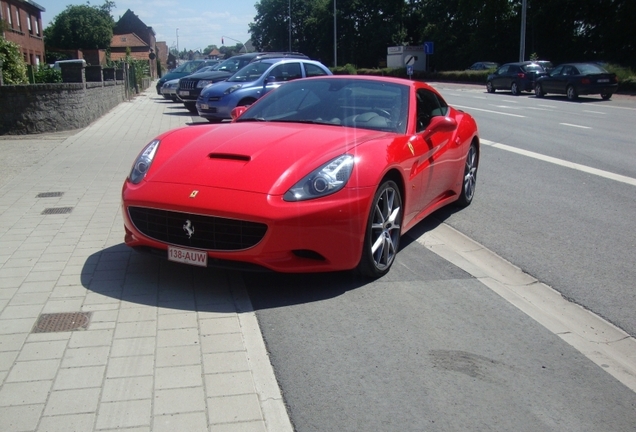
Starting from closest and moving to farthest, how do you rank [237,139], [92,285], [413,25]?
[92,285]
[237,139]
[413,25]

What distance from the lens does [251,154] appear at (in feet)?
16.3

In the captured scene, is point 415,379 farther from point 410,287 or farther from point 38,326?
point 38,326

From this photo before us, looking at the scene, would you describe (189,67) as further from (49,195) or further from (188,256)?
(188,256)

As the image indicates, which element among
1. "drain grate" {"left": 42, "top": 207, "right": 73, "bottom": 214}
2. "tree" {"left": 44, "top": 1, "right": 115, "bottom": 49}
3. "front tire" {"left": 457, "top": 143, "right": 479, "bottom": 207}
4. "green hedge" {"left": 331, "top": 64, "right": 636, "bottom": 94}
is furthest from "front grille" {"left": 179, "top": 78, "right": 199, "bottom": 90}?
"tree" {"left": 44, "top": 1, "right": 115, "bottom": 49}

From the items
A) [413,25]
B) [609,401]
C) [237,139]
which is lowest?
[609,401]

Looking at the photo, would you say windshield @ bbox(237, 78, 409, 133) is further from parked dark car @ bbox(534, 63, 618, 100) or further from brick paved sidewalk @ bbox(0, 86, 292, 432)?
parked dark car @ bbox(534, 63, 618, 100)

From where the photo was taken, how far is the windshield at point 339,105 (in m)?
5.93

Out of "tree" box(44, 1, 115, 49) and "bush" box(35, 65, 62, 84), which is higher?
"tree" box(44, 1, 115, 49)

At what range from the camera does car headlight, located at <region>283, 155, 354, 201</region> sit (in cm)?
461

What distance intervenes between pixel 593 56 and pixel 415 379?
55.0m

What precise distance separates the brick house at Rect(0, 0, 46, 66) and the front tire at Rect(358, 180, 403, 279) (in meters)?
42.0

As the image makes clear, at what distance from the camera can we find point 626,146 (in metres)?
12.9

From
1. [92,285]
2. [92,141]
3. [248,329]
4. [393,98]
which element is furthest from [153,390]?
[92,141]

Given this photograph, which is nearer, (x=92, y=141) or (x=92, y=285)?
(x=92, y=285)
